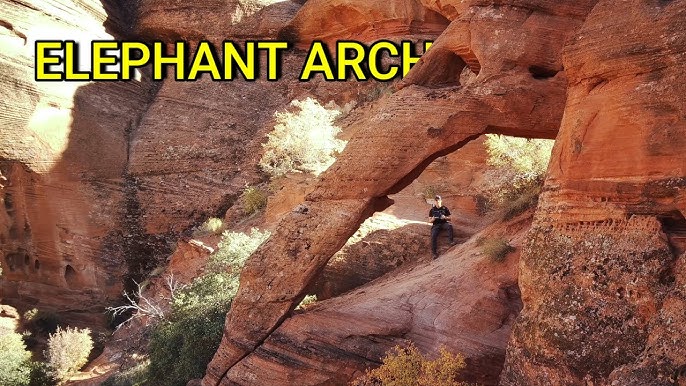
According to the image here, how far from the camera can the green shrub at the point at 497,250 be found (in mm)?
9328

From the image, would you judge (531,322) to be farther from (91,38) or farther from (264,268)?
(91,38)

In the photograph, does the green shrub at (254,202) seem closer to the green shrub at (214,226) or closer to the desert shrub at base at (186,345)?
the green shrub at (214,226)

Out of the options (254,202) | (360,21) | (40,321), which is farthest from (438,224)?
(40,321)

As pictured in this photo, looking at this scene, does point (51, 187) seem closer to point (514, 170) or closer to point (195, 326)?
point (195, 326)

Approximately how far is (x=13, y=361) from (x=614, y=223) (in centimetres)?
1317

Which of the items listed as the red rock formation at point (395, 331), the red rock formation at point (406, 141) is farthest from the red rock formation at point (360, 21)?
the red rock formation at point (395, 331)

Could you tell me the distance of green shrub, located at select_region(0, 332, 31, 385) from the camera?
12.8 meters

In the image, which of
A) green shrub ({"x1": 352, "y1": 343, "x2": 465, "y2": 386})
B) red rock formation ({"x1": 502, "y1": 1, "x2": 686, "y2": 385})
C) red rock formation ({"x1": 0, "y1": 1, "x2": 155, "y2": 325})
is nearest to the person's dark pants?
green shrub ({"x1": 352, "y1": 343, "x2": 465, "y2": 386})

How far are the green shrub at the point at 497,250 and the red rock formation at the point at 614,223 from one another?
2550mm

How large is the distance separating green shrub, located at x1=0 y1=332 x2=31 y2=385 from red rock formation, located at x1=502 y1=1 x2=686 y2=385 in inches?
451

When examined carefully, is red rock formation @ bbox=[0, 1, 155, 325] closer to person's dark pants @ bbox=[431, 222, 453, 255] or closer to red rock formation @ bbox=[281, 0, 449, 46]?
red rock formation @ bbox=[281, 0, 449, 46]

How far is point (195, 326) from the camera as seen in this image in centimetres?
1094

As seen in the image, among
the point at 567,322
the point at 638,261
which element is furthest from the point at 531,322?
the point at 638,261

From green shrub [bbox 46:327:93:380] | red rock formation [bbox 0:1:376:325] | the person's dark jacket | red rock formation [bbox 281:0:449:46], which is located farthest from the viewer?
red rock formation [bbox 281:0:449:46]
